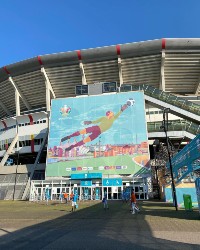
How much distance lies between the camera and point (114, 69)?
178ft

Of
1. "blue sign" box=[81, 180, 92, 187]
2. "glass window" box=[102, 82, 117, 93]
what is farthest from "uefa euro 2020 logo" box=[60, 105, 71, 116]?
"blue sign" box=[81, 180, 92, 187]

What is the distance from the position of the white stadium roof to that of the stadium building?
182 mm

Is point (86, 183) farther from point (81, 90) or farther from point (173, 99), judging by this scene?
point (173, 99)

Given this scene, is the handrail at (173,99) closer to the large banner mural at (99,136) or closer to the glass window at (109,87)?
the large banner mural at (99,136)

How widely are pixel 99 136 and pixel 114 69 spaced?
1662cm

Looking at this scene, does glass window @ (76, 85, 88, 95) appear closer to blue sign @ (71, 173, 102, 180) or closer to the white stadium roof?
the white stadium roof

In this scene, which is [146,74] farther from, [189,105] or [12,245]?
[12,245]

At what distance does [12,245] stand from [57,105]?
4229 cm

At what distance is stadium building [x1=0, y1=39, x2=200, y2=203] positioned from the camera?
4131 cm

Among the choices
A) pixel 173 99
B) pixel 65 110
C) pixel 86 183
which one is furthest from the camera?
pixel 65 110

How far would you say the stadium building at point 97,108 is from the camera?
1626 inches

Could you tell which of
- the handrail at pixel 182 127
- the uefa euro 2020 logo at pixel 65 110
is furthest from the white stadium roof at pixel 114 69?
the handrail at pixel 182 127

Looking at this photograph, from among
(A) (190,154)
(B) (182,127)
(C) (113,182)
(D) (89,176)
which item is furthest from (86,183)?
(A) (190,154)

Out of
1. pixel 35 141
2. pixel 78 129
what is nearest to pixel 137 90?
pixel 78 129
